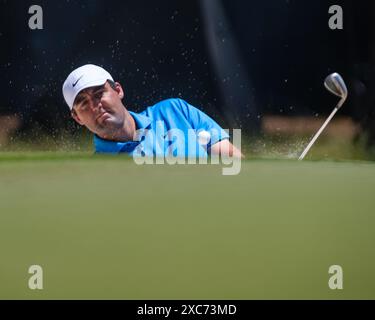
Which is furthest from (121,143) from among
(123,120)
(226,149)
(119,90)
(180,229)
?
(180,229)

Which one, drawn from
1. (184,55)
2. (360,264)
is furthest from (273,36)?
(360,264)

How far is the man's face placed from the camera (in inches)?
78.0

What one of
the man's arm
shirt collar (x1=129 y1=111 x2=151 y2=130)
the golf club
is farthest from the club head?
shirt collar (x1=129 y1=111 x2=151 y2=130)

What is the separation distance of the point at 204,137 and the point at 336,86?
0.57 metres

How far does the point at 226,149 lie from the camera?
2.05m

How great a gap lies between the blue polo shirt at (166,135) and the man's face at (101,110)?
0.04 metres

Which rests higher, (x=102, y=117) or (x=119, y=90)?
(x=119, y=90)

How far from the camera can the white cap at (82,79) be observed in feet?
6.64

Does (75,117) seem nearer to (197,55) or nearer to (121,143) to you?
(121,143)

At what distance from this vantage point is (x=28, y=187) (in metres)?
1.74

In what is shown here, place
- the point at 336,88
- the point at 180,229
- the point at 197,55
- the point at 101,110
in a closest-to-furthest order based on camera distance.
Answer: the point at 180,229, the point at 101,110, the point at 197,55, the point at 336,88

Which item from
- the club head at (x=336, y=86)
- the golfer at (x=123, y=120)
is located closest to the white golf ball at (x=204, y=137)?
the golfer at (x=123, y=120)

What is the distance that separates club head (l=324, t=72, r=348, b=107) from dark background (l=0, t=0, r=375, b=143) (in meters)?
0.02

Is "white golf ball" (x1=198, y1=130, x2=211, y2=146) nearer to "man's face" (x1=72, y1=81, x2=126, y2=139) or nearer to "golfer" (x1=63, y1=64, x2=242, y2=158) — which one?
"golfer" (x1=63, y1=64, x2=242, y2=158)
